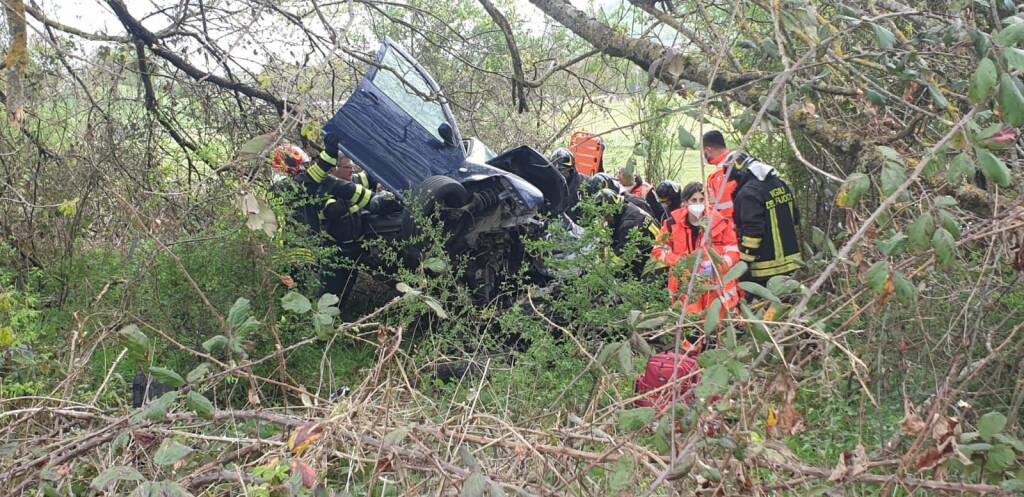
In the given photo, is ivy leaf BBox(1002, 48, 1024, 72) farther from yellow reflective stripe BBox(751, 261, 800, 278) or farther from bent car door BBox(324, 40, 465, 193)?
bent car door BBox(324, 40, 465, 193)

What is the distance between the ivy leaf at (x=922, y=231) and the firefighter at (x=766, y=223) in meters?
4.01

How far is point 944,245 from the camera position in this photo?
2.06 meters

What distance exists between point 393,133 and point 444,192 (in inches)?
29.1

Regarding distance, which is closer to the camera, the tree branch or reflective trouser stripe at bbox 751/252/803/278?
the tree branch

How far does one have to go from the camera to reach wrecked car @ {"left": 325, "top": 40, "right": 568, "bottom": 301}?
6.09 m

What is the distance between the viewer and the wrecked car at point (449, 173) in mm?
6094

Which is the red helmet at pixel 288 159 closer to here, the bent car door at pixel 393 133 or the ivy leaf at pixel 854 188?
the bent car door at pixel 393 133

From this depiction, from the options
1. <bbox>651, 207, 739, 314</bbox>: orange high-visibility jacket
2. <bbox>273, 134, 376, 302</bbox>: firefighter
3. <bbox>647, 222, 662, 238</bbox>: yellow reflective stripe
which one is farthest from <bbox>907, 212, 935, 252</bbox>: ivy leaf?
<bbox>273, 134, 376, 302</bbox>: firefighter

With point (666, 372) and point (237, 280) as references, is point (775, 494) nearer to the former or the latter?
point (666, 372)

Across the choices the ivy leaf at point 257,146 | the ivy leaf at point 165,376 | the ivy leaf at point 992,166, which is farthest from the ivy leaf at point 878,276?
the ivy leaf at point 165,376

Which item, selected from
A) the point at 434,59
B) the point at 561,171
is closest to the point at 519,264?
the point at 561,171

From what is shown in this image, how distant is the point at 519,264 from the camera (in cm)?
659

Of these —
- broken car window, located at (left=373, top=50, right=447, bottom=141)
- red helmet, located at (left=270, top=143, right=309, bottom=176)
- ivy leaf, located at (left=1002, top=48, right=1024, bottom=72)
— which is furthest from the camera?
broken car window, located at (left=373, top=50, right=447, bottom=141)

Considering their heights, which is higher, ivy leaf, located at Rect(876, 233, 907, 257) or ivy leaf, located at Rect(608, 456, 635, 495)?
ivy leaf, located at Rect(876, 233, 907, 257)
